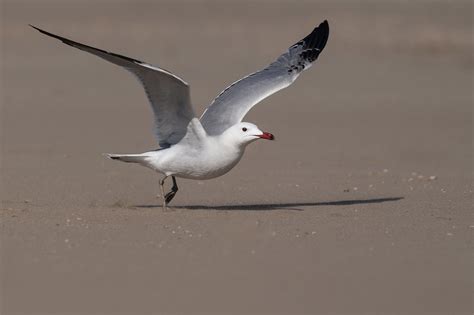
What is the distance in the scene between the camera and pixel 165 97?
10.3 metres

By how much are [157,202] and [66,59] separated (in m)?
16.6

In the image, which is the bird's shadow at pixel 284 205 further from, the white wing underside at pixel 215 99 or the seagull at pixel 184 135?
the white wing underside at pixel 215 99

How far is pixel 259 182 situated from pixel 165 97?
2.82m

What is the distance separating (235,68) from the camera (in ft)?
84.0

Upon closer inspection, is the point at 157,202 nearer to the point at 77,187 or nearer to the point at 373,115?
the point at 77,187

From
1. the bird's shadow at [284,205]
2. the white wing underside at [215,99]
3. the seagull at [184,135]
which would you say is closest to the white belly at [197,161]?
the seagull at [184,135]

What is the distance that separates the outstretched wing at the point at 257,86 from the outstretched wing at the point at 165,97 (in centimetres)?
52

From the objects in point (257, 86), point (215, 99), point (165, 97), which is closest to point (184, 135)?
point (165, 97)

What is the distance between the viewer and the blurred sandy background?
8164 mm

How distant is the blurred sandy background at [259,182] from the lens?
816 cm

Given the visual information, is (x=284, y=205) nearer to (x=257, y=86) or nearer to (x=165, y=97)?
(x=257, y=86)

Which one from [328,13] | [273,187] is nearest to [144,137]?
[273,187]

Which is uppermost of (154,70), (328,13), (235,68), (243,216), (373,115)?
(328,13)

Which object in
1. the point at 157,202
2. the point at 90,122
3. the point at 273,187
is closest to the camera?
the point at 157,202
